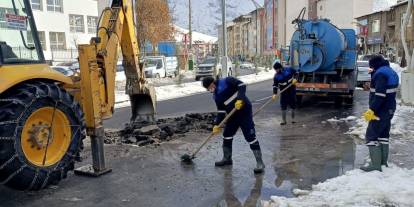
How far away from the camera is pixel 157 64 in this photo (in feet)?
115

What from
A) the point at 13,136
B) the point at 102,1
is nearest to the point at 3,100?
the point at 13,136

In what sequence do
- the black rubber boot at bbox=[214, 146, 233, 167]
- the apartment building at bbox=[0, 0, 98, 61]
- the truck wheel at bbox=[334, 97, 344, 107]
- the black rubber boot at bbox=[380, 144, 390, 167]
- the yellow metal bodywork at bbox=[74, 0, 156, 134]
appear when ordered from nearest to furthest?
the yellow metal bodywork at bbox=[74, 0, 156, 134]
the black rubber boot at bbox=[380, 144, 390, 167]
the black rubber boot at bbox=[214, 146, 233, 167]
the truck wheel at bbox=[334, 97, 344, 107]
the apartment building at bbox=[0, 0, 98, 61]

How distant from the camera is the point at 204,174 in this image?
694 centimetres

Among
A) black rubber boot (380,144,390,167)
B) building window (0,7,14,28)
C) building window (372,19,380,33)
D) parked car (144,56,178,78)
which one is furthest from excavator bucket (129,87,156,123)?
building window (372,19,380,33)

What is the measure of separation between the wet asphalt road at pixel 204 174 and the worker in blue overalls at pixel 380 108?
2.01ft

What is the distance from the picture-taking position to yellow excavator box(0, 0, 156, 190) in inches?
208

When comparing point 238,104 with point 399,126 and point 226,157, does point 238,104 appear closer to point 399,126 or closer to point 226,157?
point 226,157

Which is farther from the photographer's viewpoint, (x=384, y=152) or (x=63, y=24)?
(x=63, y=24)

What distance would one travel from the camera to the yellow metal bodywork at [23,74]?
17.5ft

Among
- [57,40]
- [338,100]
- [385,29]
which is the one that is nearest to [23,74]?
[338,100]

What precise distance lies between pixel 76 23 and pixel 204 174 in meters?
41.4

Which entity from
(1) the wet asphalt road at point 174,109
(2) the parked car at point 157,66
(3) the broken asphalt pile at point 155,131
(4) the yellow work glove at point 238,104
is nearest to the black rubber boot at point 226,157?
(4) the yellow work glove at point 238,104

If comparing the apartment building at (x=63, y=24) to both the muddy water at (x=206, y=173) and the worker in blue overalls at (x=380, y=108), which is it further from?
the worker in blue overalls at (x=380, y=108)

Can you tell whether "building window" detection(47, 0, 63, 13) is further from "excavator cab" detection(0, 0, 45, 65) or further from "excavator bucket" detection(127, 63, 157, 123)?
"excavator cab" detection(0, 0, 45, 65)
